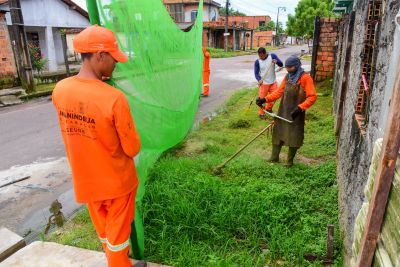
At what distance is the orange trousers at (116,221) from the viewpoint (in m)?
2.19

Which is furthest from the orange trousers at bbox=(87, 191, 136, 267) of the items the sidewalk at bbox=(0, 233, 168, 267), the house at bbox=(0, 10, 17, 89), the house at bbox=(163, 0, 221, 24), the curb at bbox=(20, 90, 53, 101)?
the house at bbox=(163, 0, 221, 24)

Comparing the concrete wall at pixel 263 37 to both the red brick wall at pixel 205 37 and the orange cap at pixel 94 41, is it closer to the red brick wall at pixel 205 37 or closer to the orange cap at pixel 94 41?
the red brick wall at pixel 205 37

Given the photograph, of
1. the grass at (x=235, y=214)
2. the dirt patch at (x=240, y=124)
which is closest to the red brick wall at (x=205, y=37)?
the dirt patch at (x=240, y=124)

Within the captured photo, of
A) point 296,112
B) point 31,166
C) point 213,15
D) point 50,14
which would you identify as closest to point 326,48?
point 296,112

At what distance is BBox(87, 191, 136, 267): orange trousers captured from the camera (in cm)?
219

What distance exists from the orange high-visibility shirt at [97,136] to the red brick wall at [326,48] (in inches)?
364

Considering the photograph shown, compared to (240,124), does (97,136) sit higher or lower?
higher

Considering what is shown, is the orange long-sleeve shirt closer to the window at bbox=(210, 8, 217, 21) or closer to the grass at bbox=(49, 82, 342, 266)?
the grass at bbox=(49, 82, 342, 266)

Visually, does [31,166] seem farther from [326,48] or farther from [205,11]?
[205,11]

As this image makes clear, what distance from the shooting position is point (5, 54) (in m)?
10.8

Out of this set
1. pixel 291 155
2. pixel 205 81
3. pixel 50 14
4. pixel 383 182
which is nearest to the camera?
pixel 383 182

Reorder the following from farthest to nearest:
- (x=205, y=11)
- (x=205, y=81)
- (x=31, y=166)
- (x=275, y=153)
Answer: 1. (x=205, y=11)
2. (x=205, y=81)
3. (x=31, y=166)
4. (x=275, y=153)

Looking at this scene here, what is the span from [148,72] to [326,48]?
8763 millimetres

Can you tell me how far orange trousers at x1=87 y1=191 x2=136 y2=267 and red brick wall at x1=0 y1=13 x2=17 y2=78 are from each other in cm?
1050
